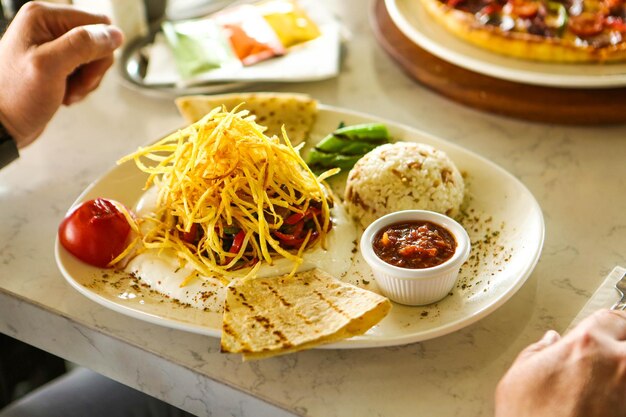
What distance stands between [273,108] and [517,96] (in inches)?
35.0

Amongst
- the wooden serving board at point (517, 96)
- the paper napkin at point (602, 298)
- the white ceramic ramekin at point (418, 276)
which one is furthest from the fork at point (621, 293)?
the wooden serving board at point (517, 96)

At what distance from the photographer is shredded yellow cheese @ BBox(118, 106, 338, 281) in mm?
1961

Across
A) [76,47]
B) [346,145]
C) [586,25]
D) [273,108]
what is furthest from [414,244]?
[586,25]

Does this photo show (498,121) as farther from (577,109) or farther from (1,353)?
(1,353)

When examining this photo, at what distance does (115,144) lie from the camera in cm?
268

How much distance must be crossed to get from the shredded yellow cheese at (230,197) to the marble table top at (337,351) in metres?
0.24

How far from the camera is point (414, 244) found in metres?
1.84

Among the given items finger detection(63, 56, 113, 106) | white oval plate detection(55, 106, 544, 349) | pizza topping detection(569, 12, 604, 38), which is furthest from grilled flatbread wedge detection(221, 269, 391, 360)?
pizza topping detection(569, 12, 604, 38)

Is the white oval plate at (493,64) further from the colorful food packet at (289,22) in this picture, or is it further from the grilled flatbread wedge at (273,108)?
the grilled flatbread wedge at (273,108)

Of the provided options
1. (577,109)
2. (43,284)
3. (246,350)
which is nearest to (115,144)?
(43,284)

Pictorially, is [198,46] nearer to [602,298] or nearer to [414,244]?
[414,244]

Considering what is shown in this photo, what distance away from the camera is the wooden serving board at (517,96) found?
258cm

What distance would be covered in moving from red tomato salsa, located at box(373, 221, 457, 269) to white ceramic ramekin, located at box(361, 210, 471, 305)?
0.06 feet

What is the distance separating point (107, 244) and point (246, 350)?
612 millimetres
